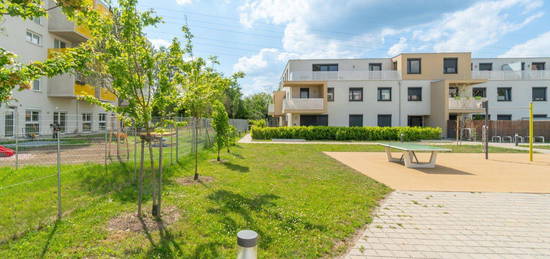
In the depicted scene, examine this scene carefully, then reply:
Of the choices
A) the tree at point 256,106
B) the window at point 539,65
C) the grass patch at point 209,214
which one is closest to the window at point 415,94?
the window at point 539,65

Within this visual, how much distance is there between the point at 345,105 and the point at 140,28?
24889 mm

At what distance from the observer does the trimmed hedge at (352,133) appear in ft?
76.6

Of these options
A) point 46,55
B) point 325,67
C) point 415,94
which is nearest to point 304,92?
point 325,67

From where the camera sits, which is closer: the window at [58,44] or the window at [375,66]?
the window at [58,44]

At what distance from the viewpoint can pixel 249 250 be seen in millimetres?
1974

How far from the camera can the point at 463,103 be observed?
2511 cm

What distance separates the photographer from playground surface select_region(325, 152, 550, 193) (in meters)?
7.16

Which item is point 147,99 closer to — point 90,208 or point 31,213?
point 90,208

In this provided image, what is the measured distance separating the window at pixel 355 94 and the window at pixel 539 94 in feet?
60.6

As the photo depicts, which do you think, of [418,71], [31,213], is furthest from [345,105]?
[31,213]

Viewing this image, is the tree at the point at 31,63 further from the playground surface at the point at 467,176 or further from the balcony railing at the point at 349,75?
the balcony railing at the point at 349,75

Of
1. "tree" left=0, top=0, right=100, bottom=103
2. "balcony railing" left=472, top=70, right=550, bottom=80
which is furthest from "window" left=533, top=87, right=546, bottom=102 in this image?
"tree" left=0, top=0, right=100, bottom=103

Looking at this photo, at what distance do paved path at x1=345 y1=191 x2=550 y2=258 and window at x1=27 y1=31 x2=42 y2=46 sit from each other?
24660 mm

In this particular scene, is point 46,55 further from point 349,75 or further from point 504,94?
point 504,94
